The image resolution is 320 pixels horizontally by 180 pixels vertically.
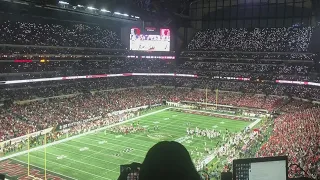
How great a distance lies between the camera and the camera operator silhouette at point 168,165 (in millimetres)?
1854

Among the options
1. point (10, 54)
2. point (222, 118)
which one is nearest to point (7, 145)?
point (10, 54)

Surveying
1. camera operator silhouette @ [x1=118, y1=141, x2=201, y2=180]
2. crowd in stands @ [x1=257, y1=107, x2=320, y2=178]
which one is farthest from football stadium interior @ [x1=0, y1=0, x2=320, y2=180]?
camera operator silhouette @ [x1=118, y1=141, x2=201, y2=180]

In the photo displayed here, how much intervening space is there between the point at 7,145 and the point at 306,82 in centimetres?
3958

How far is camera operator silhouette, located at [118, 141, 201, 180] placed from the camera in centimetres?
185

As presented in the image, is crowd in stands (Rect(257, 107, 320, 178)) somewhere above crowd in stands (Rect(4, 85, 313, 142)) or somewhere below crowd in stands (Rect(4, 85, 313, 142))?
above

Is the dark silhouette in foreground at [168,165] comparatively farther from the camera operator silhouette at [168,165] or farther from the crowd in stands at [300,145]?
the crowd in stands at [300,145]

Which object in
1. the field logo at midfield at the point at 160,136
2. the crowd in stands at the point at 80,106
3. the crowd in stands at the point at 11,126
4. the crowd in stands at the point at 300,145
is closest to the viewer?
the crowd in stands at the point at 300,145

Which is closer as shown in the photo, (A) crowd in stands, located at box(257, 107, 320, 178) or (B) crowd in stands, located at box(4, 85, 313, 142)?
(A) crowd in stands, located at box(257, 107, 320, 178)

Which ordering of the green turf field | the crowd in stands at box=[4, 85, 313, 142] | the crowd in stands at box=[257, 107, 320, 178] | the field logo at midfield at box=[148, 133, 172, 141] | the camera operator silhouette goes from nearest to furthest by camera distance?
the camera operator silhouette, the crowd in stands at box=[257, 107, 320, 178], the green turf field, the field logo at midfield at box=[148, 133, 172, 141], the crowd in stands at box=[4, 85, 313, 142]

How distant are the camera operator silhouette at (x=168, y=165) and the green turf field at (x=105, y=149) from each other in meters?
21.2

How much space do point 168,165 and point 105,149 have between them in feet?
90.0

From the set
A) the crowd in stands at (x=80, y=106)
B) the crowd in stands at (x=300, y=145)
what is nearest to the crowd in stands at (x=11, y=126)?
the crowd in stands at (x=80, y=106)

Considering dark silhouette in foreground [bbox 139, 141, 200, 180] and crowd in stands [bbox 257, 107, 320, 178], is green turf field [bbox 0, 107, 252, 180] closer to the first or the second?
crowd in stands [bbox 257, 107, 320, 178]

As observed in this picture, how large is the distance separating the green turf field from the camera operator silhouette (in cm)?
2123
